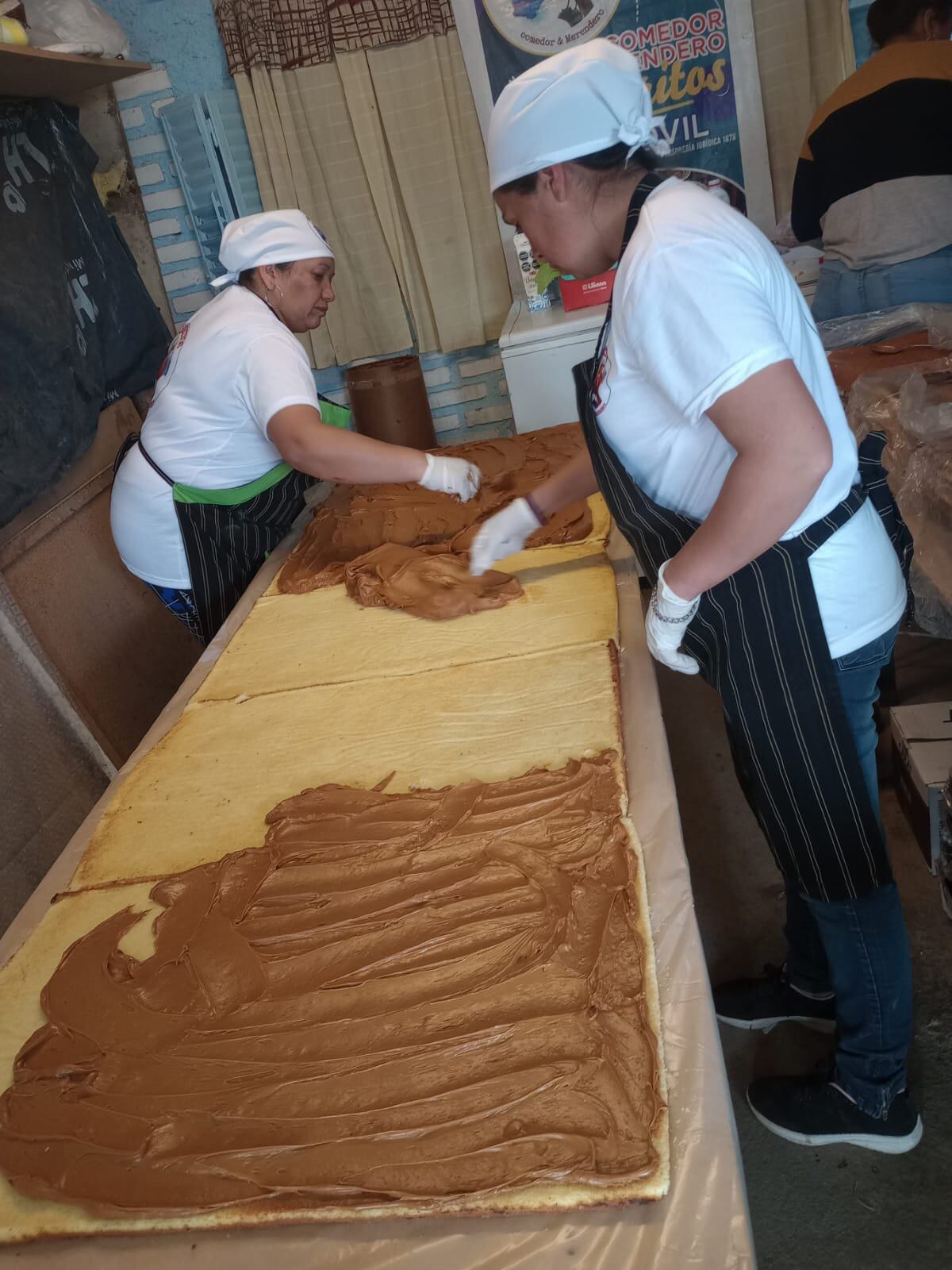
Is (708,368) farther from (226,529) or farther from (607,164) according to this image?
(226,529)

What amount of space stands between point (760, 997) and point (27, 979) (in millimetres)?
1557

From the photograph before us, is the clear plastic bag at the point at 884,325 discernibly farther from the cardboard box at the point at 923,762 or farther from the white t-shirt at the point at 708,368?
the white t-shirt at the point at 708,368

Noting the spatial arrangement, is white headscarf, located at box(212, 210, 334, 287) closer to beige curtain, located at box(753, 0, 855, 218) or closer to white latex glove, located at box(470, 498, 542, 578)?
white latex glove, located at box(470, 498, 542, 578)

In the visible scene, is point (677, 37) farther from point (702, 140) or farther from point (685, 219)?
point (685, 219)

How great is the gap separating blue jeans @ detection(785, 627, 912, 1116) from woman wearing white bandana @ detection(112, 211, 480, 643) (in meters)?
1.35

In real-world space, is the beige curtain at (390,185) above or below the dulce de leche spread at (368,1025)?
above

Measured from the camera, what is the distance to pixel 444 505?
281 cm

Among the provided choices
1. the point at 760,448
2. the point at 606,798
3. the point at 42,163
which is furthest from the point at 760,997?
the point at 42,163

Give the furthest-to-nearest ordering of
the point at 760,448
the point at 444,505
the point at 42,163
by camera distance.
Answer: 1. the point at 42,163
2. the point at 444,505
3. the point at 760,448

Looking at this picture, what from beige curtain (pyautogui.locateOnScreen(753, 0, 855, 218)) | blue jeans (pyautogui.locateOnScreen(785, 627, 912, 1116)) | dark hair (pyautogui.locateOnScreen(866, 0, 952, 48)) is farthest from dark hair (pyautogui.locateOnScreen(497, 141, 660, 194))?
beige curtain (pyautogui.locateOnScreen(753, 0, 855, 218))

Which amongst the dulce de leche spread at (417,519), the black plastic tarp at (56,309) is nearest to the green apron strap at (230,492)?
the dulce de leche spread at (417,519)

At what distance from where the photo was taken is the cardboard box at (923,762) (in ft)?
7.75

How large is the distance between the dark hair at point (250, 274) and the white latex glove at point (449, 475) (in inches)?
27.4

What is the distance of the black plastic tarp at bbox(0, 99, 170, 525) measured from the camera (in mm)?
3244
